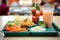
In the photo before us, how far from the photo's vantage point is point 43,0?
17.7 feet

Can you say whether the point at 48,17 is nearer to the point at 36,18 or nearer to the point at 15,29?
A: the point at 36,18

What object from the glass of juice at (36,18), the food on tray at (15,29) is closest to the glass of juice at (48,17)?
the glass of juice at (36,18)

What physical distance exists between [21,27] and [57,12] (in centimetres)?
238

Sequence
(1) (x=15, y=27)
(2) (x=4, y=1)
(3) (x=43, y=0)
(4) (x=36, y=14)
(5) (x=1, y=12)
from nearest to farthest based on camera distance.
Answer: (1) (x=15, y=27), (4) (x=36, y=14), (5) (x=1, y=12), (3) (x=43, y=0), (2) (x=4, y=1)

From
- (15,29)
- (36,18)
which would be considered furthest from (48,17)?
(15,29)

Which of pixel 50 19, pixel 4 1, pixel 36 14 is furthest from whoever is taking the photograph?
pixel 4 1

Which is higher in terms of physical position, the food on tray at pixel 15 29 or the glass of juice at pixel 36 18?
the glass of juice at pixel 36 18

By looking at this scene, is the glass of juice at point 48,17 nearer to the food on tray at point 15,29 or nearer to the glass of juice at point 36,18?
the glass of juice at point 36,18

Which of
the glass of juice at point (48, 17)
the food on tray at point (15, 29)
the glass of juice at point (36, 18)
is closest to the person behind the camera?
the food on tray at point (15, 29)

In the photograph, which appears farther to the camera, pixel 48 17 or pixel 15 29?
pixel 48 17

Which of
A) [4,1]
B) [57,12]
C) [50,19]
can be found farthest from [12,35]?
[4,1]

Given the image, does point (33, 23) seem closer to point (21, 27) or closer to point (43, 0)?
point (21, 27)

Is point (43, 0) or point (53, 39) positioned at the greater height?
point (43, 0)

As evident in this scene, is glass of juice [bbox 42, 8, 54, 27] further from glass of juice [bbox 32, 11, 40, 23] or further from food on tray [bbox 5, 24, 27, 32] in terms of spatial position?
food on tray [bbox 5, 24, 27, 32]
